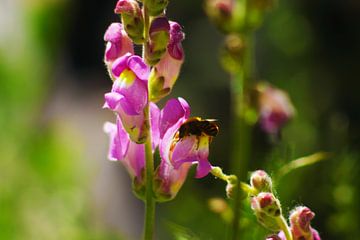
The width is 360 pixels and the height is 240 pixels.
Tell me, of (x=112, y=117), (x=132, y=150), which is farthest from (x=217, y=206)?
(x=112, y=117)

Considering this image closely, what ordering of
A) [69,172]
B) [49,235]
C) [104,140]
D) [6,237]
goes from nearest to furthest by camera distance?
[6,237] < [49,235] < [69,172] < [104,140]

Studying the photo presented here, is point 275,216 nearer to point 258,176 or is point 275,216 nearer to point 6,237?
point 258,176

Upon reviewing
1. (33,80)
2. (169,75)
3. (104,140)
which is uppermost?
(169,75)

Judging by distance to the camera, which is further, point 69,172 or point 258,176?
point 69,172

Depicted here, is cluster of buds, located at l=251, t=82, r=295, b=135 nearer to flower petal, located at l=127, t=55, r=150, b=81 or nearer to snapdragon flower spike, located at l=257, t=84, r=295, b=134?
snapdragon flower spike, located at l=257, t=84, r=295, b=134

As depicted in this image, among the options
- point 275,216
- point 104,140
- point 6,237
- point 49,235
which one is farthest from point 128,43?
point 104,140

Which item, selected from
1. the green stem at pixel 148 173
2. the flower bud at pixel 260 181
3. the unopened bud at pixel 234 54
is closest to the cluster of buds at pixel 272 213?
the flower bud at pixel 260 181
